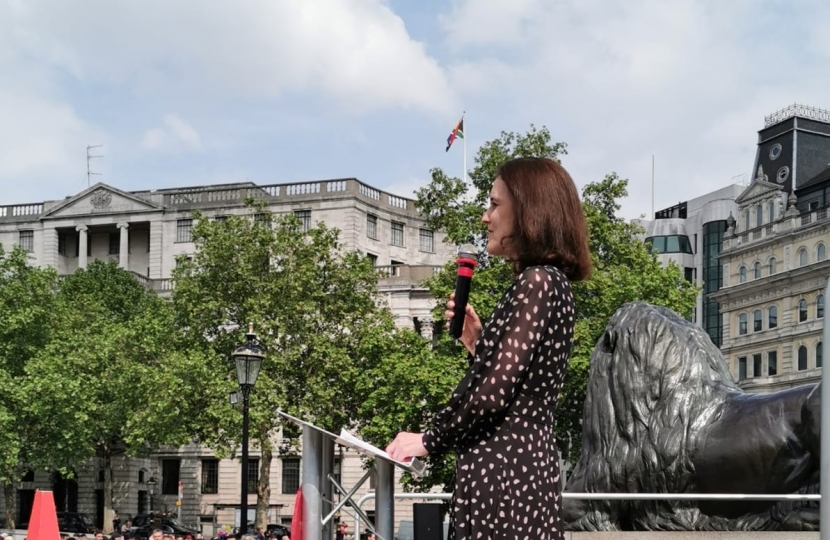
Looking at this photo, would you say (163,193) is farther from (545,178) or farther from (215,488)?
(545,178)

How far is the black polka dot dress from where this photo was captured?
331 cm

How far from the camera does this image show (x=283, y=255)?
1713 inches

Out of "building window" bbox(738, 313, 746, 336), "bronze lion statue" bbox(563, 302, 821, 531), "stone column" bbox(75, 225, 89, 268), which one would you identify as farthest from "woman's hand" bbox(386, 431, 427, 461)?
"building window" bbox(738, 313, 746, 336)

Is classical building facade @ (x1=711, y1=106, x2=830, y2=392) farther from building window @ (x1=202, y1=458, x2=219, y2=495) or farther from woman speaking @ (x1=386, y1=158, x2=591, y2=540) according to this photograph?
woman speaking @ (x1=386, y1=158, x2=591, y2=540)

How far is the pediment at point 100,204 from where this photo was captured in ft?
226

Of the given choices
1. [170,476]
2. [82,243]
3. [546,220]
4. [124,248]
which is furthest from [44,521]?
[82,243]

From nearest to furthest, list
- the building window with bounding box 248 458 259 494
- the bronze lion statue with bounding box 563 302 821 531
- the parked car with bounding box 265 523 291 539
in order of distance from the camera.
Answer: the bronze lion statue with bounding box 563 302 821 531 → the parked car with bounding box 265 523 291 539 → the building window with bounding box 248 458 259 494

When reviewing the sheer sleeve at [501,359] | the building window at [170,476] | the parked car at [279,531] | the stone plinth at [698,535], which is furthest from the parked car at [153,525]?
the sheer sleeve at [501,359]

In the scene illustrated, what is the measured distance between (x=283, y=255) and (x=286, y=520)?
21878mm

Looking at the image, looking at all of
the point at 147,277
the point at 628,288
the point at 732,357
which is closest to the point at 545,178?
the point at 628,288

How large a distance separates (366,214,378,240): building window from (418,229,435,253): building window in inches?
140

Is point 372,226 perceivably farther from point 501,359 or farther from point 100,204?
point 501,359

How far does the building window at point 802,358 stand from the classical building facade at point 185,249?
20.4m

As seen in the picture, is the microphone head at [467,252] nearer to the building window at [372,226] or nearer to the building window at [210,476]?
the building window at [210,476]
